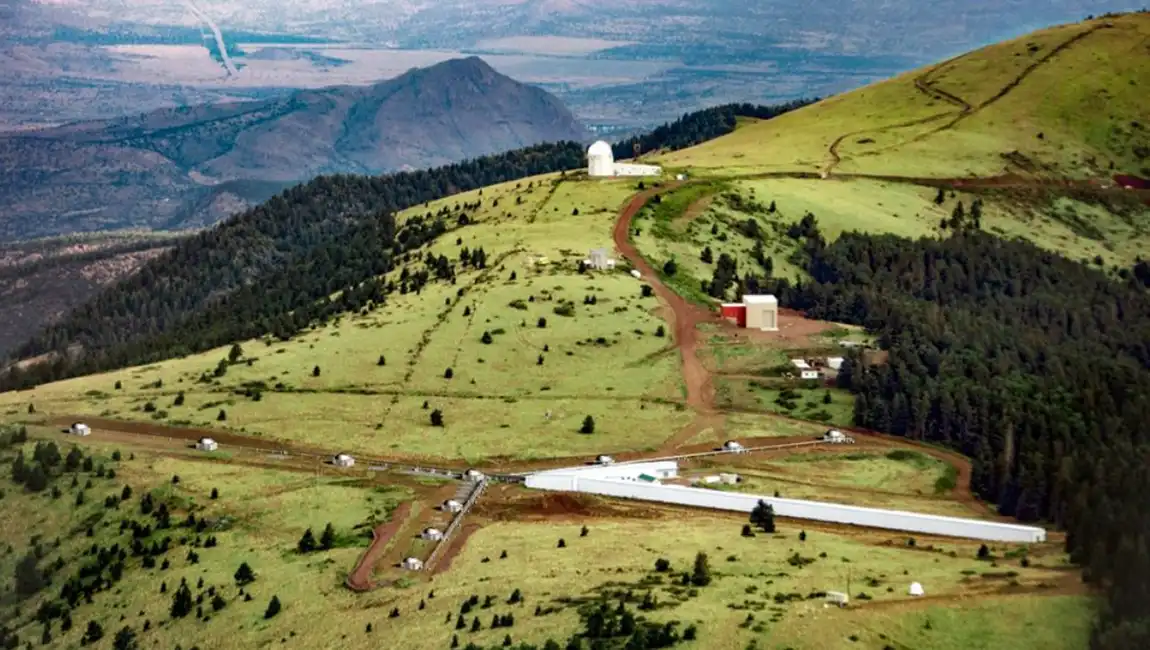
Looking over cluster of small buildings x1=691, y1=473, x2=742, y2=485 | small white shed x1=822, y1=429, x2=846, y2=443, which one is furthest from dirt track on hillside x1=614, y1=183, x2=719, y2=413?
cluster of small buildings x1=691, y1=473, x2=742, y2=485

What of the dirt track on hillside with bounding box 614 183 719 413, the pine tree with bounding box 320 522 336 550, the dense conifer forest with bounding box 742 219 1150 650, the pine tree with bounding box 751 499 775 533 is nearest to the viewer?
the dense conifer forest with bounding box 742 219 1150 650


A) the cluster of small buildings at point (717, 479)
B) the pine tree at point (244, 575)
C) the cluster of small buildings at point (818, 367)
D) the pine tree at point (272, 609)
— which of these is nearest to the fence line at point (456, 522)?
the pine tree at point (272, 609)

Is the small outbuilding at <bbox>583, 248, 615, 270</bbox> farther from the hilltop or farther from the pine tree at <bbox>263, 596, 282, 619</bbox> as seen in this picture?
the pine tree at <bbox>263, 596, 282, 619</bbox>

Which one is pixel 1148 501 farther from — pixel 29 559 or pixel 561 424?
pixel 29 559

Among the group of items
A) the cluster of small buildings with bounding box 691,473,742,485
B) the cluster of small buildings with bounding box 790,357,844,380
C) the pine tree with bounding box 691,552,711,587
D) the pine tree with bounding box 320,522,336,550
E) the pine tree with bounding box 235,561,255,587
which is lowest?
the pine tree with bounding box 235,561,255,587

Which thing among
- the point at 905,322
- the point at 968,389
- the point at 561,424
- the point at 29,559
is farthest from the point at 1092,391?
the point at 29,559

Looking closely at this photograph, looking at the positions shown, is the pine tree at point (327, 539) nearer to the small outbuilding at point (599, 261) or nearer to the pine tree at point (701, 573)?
the pine tree at point (701, 573)

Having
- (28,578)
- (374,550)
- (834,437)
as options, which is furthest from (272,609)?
(834,437)
